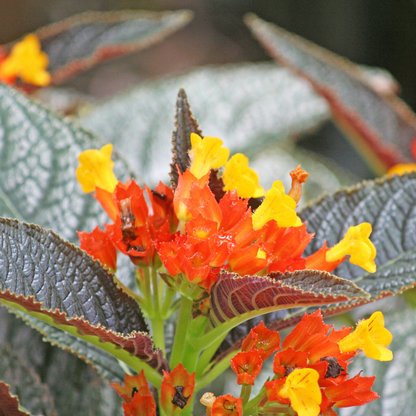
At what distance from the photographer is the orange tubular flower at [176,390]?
36 centimetres

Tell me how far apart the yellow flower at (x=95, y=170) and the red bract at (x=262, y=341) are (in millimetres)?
178

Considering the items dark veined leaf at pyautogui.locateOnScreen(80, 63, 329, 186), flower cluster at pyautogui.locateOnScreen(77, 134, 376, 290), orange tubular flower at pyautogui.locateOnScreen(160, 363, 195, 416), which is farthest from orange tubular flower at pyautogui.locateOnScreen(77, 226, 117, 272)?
dark veined leaf at pyautogui.locateOnScreen(80, 63, 329, 186)

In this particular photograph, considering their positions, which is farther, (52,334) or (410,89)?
(410,89)

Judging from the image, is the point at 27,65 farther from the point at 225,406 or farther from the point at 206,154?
the point at 225,406

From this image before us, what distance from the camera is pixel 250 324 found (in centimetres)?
46

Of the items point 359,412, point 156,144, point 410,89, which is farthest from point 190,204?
point 410,89

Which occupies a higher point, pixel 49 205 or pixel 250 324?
pixel 49 205

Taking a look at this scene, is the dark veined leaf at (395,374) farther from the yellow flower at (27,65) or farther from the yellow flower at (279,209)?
the yellow flower at (27,65)

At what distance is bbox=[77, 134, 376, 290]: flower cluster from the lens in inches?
13.4

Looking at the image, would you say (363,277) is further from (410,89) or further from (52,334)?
(410,89)

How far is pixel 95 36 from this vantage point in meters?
0.85

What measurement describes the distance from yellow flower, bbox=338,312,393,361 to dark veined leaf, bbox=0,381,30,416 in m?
0.24

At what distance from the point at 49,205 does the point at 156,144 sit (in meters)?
0.37

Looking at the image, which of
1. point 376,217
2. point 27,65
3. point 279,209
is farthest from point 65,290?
point 27,65
